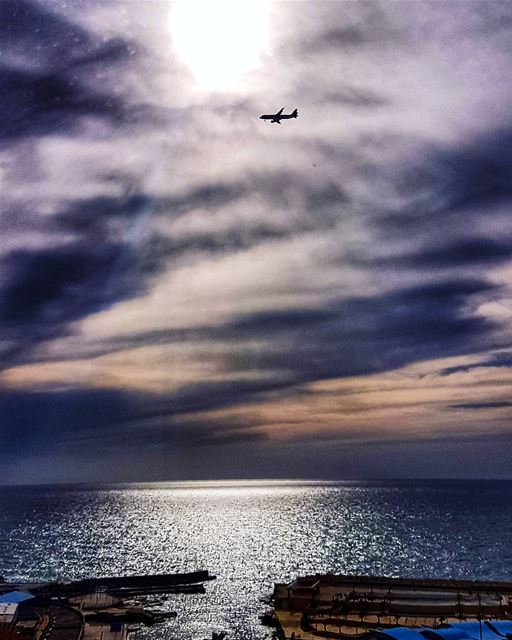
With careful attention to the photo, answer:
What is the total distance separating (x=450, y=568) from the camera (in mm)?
140500

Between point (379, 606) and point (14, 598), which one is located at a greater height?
point (14, 598)

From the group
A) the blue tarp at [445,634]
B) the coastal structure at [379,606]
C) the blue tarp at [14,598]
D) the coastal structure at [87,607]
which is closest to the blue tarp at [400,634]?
the blue tarp at [445,634]

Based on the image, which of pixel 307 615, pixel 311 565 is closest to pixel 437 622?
pixel 307 615

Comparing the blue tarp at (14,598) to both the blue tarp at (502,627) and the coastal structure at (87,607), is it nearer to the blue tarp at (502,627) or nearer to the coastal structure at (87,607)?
the coastal structure at (87,607)

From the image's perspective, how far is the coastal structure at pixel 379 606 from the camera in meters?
67.9

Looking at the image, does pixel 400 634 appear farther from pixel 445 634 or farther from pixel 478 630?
pixel 478 630

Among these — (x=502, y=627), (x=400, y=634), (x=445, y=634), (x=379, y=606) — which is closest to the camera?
(x=400, y=634)

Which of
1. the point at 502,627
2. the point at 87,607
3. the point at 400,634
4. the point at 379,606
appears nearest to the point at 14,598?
the point at 87,607

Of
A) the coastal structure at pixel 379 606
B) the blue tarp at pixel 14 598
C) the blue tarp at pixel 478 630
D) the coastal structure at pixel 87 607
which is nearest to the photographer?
the blue tarp at pixel 478 630

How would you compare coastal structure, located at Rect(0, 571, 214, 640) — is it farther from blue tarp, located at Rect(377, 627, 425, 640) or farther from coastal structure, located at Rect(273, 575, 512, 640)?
blue tarp, located at Rect(377, 627, 425, 640)

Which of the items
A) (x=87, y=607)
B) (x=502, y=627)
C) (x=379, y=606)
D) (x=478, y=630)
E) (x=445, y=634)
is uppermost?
(x=445, y=634)

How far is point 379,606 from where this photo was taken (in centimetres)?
7419

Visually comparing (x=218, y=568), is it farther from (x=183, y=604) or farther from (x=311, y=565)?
(x=183, y=604)

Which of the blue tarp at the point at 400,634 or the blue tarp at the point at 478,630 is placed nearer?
the blue tarp at the point at 400,634
